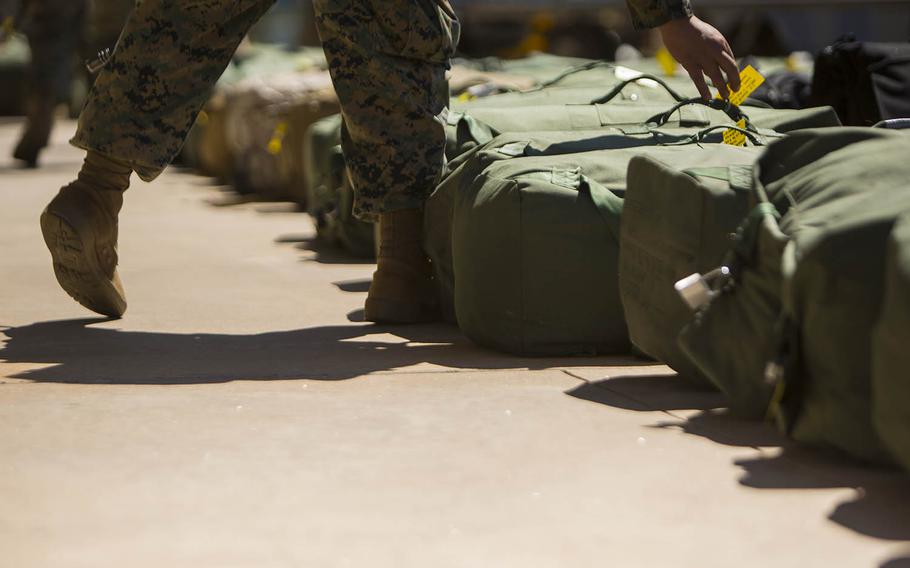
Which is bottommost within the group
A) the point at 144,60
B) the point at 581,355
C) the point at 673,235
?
the point at 581,355

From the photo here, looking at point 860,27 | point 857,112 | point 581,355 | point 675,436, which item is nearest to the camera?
point 675,436

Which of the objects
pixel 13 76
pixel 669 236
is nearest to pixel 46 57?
pixel 13 76

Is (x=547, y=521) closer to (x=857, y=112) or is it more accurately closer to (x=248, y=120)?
(x=857, y=112)

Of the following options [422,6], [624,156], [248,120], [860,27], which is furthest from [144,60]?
[860,27]

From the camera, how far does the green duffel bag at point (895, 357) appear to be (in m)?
1.64

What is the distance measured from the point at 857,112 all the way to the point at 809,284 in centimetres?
203

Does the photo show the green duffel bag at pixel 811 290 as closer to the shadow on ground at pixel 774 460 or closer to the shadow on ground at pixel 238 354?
the shadow on ground at pixel 774 460

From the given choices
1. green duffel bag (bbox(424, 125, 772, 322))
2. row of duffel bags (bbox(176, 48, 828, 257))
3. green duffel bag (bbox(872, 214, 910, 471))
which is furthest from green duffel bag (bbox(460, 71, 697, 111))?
green duffel bag (bbox(872, 214, 910, 471))

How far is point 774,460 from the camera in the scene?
6.36 ft

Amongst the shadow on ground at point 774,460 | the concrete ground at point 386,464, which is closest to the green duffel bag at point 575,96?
the concrete ground at point 386,464

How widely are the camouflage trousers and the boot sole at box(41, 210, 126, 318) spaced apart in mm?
177

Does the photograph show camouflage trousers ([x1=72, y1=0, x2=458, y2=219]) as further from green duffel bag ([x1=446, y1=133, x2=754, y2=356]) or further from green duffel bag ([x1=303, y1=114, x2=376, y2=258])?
green duffel bag ([x1=303, y1=114, x2=376, y2=258])

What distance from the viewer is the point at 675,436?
6.81 feet

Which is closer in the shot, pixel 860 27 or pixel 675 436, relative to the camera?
pixel 675 436
